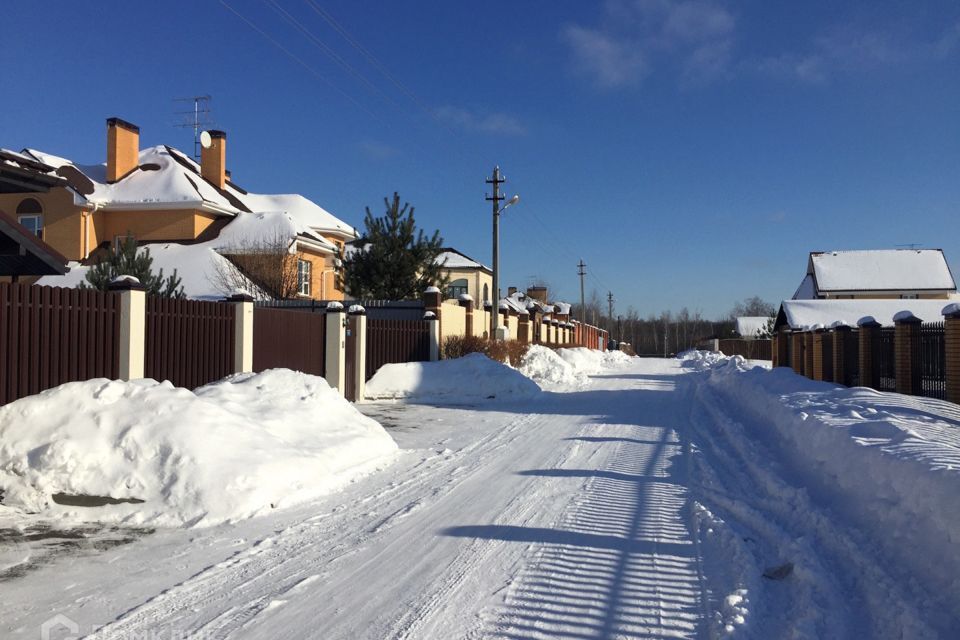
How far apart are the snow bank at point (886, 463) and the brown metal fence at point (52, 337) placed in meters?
9.63

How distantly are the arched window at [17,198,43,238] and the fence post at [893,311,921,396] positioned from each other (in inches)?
1286

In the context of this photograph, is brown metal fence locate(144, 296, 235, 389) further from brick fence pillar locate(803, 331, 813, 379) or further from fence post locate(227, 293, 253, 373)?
brick fence pillar locate(803, 331, 813, 379)

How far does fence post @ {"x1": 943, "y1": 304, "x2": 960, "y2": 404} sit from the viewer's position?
14.2 metres

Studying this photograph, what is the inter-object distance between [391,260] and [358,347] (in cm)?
988

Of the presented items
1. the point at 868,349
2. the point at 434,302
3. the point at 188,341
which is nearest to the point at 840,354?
the point at 868,349

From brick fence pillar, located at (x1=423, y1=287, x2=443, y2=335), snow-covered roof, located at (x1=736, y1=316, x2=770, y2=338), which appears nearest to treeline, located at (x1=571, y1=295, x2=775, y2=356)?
snow-covered roof, located at (x1=736, y1=316, x2=770, y2=338)

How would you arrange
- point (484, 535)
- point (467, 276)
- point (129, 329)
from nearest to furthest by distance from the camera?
point (484, 535) < point (129, 329) < point (467, 276)

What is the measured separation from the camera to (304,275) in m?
34.2

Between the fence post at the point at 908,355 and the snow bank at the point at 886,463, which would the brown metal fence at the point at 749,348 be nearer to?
the fence post at the point at 908,355

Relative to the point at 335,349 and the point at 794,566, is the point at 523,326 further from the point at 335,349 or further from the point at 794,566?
the point at 794,566

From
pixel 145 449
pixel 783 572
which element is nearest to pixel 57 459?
pixel 145 449

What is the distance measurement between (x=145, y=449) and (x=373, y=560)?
312 centimetres

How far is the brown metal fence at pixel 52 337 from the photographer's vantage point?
8.77m

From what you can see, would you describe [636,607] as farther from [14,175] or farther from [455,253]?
[455,253]
